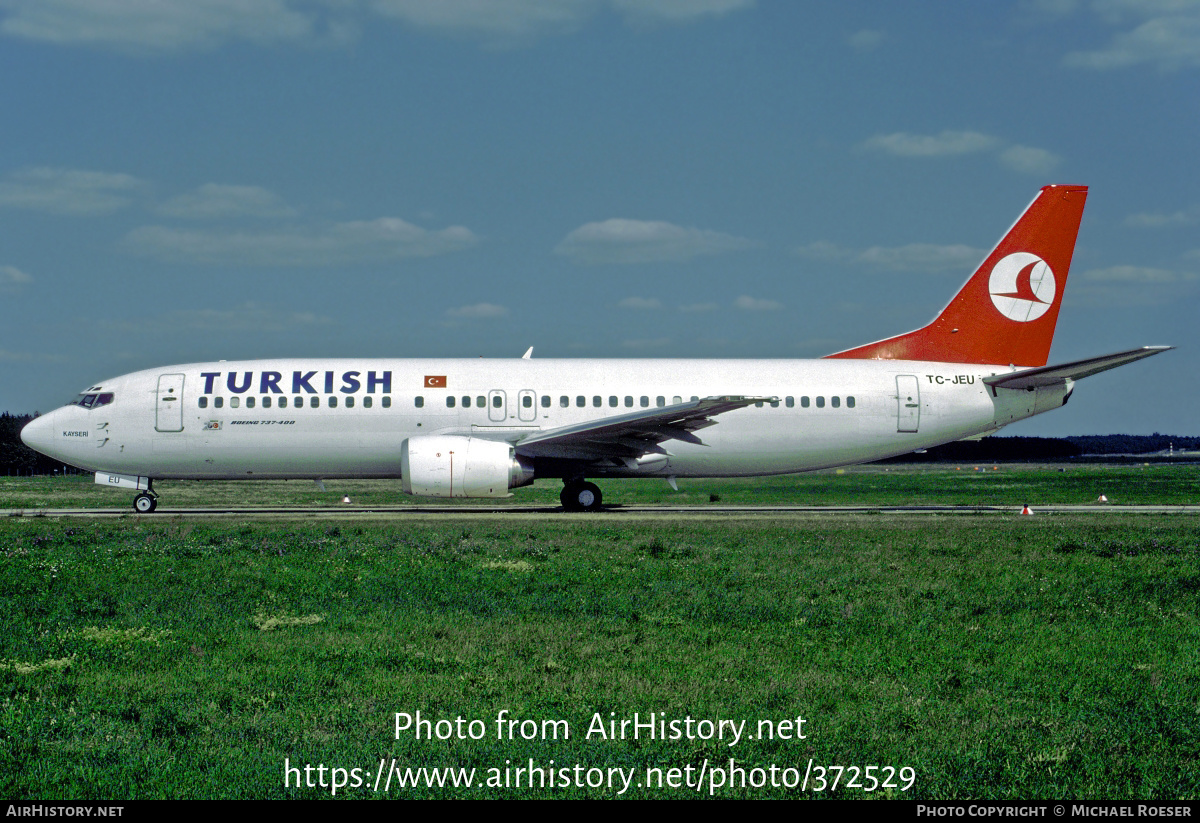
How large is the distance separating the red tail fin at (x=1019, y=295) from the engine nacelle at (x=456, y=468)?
39.0 feet

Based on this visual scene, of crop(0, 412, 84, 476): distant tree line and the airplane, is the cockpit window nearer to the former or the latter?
the airplane

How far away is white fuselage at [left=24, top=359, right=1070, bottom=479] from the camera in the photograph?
2408 centimetres

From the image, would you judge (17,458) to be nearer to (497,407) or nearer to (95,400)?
(95,400)

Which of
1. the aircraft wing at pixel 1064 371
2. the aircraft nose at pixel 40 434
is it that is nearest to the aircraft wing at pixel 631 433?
the aircraft wing at pixel 1064 371

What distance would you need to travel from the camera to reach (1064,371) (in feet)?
79.6

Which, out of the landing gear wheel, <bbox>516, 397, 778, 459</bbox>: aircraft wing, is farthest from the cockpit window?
the landing gear wheel

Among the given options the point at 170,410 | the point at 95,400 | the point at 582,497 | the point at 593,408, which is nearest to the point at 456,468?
the point at 582,497

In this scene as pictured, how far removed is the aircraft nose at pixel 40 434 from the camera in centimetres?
2456

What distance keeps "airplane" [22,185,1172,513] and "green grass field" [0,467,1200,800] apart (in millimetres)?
8014

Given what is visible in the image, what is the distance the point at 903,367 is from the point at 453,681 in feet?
67.2

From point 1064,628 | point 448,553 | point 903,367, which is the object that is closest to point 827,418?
point 903,367

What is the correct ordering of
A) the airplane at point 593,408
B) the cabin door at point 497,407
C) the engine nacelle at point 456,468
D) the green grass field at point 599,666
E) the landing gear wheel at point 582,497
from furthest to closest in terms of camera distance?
the landing gear wheel at point 582,497 → the cabin door at point 497,407 → the airplane at point 593,408 → the engine nacelle at point 456,468 → the green grass field at point 599,666

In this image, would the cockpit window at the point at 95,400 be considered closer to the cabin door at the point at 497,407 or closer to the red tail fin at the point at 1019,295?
the cabin door at the point at 497,407

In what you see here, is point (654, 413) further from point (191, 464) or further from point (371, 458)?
point (191, 464)
